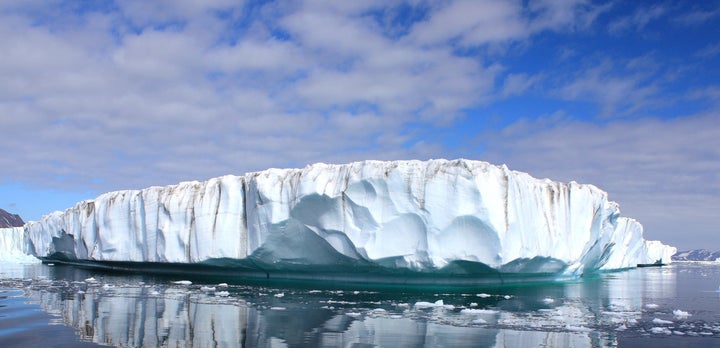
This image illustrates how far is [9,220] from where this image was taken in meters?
94.1

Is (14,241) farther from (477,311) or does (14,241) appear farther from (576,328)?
(576,328)

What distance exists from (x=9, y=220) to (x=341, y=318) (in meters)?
101

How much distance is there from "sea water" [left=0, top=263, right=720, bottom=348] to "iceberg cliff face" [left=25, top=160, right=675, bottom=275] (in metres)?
1.14

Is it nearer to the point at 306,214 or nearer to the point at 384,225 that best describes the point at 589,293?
the point at 384,225

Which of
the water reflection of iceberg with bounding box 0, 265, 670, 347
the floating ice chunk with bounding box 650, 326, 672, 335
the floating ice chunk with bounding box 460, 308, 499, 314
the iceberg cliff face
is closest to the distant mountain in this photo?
the iceberg cliff face

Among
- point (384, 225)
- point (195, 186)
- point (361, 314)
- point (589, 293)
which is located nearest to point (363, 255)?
point (384, 225)

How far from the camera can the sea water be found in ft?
25.3

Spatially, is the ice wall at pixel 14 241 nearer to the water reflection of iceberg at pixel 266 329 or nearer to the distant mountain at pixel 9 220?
Result: the water reflection of iceberg at pixel 266 329

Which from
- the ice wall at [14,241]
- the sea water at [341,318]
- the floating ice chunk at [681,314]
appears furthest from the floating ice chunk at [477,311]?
the ice wall at [14,241]

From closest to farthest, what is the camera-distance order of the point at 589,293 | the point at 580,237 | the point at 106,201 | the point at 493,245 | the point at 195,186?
1. the point at 493,245
2. the point at 589,293
3. the point at 580,237
4. the point at 195,186
5. the point at 106,201

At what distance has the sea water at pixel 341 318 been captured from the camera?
7711 millimetres

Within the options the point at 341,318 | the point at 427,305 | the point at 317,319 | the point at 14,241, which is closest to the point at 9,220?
the point at 14,241

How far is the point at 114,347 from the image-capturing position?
7.04 m

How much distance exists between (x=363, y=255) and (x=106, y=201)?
521 inches
